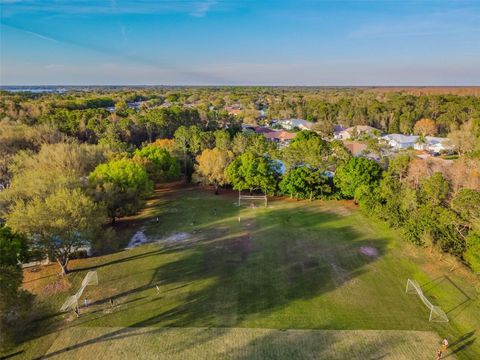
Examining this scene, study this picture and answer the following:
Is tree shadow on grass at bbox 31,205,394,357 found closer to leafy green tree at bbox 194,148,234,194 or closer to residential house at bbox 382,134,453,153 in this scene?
leafy green tree at bbox 194,148,234,194

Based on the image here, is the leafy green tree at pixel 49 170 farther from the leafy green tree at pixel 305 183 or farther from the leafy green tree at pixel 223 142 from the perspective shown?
the leafy green tree at pixel 305 183

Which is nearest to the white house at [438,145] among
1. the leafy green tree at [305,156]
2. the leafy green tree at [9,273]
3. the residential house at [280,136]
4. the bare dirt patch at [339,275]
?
the residential house at [280,136]

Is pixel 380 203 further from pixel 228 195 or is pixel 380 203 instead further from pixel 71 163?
pixel 71 163

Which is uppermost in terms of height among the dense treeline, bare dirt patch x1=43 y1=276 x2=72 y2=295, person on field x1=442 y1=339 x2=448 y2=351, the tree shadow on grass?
the dense treeline

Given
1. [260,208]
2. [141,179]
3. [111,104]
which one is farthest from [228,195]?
[111,104]

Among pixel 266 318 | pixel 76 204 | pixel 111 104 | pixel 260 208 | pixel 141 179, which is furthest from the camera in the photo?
pixel 111 104

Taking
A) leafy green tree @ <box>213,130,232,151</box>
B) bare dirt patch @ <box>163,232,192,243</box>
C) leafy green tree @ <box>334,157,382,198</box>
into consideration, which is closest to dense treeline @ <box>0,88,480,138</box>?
leafy green tree @ <box>213,130,232,151</box>
